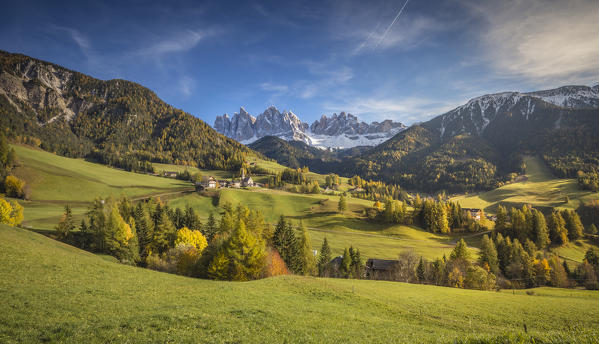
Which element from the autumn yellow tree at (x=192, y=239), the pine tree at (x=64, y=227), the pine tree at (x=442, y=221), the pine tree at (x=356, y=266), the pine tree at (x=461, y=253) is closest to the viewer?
the pine tree at (x=64, y=227)

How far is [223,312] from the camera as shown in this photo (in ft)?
53.6

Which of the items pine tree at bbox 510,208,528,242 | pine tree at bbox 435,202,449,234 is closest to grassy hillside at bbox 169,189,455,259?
pine tree at bbox 435,202,449,234

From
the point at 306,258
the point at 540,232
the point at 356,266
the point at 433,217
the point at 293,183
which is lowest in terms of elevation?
the point at 356,266

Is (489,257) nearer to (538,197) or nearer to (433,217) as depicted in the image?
(433,217)

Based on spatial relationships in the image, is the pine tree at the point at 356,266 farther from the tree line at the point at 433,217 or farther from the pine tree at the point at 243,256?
the tree line at the point at 433,217

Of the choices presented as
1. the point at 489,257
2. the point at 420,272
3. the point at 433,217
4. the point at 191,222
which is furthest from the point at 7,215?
the point at 433,217

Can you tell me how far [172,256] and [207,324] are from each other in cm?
3983

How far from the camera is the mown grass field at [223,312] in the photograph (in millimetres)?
11141

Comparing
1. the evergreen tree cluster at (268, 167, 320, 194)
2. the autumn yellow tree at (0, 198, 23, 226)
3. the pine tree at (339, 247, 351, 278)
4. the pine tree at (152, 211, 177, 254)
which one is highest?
the evergreen tree cluster at (268, 167, 320, 194)

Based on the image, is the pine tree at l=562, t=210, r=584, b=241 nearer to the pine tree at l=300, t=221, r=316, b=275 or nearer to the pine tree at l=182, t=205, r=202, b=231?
the pine tree at l=300, t=221, r=316, b=275

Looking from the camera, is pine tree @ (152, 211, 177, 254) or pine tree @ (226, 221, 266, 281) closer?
pine tree @ (226, 221, 266, 281)

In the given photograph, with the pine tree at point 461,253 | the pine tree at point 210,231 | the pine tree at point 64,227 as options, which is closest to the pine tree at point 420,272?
the pine tree at point 461,253

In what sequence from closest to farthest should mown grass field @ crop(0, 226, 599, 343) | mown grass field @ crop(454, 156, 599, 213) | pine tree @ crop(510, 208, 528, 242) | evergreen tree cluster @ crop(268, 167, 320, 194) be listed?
mown grass field @ crop(0, 226, 599, 343) < pine tree @ crop(510, 208, 528, 242) < mown grass field @ crop(454, 156, 599, 213) < evergreen tree cluster @ crop(268, 167, 320, 194)

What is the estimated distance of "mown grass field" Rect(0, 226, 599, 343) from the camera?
36.6 ft
